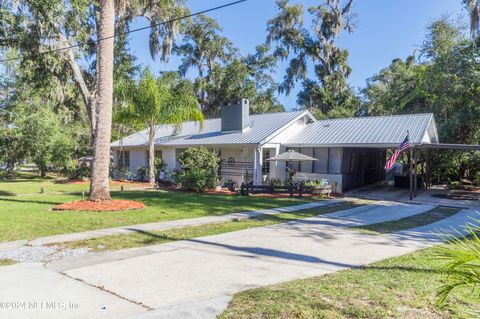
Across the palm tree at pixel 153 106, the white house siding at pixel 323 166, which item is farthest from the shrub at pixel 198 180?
the white house siding at pixel 323 166

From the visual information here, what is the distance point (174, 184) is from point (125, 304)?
19.0 m

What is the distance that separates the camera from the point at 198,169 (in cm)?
2031

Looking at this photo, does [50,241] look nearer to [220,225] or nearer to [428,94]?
[220,225]

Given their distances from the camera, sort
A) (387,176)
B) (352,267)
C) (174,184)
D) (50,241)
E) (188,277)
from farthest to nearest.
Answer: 1. (387,176)
2. (174,184)
3. (50,241)
4. (352,267)
5. (188,277)

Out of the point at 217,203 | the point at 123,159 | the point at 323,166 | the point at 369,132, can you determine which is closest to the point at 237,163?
the point at 323,166

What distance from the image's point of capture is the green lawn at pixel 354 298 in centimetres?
428

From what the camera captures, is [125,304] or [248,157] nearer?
[125,304]

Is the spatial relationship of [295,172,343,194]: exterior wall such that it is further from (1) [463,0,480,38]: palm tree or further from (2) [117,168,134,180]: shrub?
(2) [117,168,134,180]: shrub

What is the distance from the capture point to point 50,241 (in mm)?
8078

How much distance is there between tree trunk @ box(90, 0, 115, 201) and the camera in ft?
43.1

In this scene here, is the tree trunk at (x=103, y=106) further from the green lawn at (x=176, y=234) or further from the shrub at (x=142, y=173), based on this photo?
the shrub at (x=142, y=173)

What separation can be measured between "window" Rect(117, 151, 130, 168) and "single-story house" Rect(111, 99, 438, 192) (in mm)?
5873

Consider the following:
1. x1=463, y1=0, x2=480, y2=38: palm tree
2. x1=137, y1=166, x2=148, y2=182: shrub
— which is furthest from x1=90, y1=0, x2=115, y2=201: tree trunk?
x1=463, y1=0, x2=480, y2=38: palm tree

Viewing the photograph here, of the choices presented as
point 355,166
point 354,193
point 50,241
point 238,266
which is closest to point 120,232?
point 50,241
